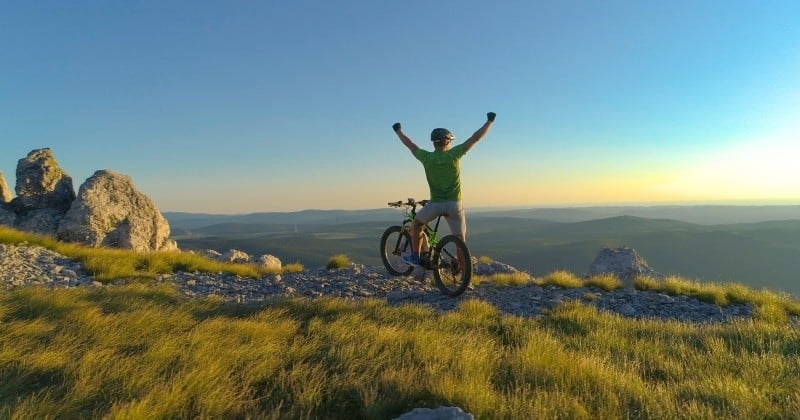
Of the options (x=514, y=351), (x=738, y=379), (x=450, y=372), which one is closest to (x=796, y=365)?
(x=738, y=379)

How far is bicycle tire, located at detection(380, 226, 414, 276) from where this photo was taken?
1049cm

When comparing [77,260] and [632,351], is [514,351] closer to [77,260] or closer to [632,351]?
[632,351]

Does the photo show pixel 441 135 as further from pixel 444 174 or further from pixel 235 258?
pixel 235 258

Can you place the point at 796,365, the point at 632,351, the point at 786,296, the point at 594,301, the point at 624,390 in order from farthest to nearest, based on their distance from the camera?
1. the point at 786,296
2. the point at 594,301
3. the point at 632,351
4. the point at 796,365
5. the point at 624,390

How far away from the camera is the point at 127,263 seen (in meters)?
10.8

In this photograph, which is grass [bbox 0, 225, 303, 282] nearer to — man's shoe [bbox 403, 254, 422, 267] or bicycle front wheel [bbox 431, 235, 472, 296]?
man's shoe [bbox 403, 254, 422, 267]

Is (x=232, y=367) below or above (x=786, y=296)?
above

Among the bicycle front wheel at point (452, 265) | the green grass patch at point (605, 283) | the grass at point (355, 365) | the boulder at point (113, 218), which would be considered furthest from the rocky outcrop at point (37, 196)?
the green grass patch at point (605, 283)

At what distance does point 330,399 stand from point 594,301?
772cm

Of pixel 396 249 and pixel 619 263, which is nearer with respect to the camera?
pixel 396 249

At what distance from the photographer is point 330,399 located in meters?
3.48

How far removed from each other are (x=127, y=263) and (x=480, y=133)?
9.24m

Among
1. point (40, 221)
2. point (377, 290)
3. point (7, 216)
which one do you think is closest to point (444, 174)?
point (377, 290)

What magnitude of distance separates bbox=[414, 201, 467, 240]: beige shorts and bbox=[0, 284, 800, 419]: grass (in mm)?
2698
